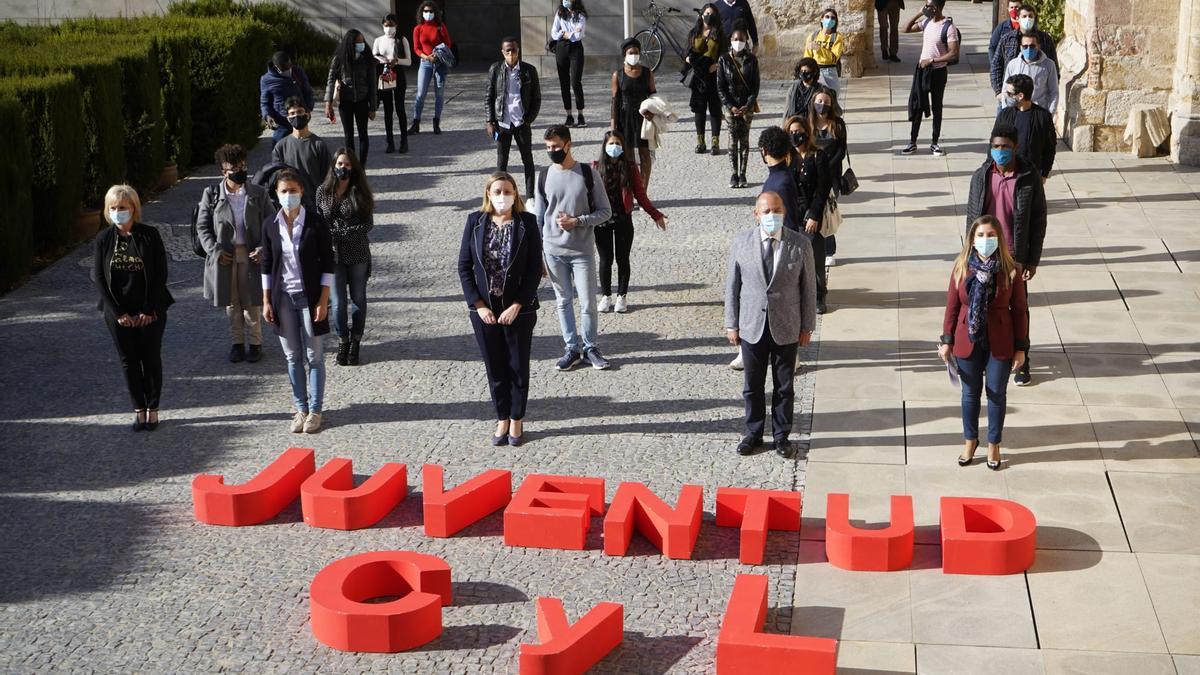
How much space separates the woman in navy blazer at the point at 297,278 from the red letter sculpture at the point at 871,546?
12.3ft

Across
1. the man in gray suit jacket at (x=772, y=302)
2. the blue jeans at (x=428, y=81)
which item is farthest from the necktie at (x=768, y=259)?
the blue jeans at (x=428, y=81)

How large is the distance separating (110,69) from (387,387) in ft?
25.0

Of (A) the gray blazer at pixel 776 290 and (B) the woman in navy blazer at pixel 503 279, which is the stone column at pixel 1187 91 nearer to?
(A) the gray blazer at pixel 776 290

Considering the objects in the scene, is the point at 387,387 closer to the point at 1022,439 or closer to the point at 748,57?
the point at 1022,439

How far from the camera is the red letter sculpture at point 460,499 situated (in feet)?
26.6

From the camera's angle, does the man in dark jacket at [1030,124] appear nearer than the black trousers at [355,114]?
Yes

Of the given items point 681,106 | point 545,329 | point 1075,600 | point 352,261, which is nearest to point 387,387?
point 352,261

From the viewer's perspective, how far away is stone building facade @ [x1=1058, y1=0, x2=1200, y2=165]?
17484 millimetres

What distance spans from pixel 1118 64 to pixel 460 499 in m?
13.0

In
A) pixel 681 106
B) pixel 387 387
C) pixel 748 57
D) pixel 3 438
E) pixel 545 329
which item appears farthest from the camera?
pixel 681 106

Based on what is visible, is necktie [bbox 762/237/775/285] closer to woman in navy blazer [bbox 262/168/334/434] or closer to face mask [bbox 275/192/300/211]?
woman in navy blazer [bbox 262/168/334/434]

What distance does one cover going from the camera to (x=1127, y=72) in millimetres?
18078

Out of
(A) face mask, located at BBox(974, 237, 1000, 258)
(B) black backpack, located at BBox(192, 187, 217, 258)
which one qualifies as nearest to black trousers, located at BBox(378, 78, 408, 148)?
(B) black backpack, located at BBox(192, 187, 217, 258)

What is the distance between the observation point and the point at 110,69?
16234mm
